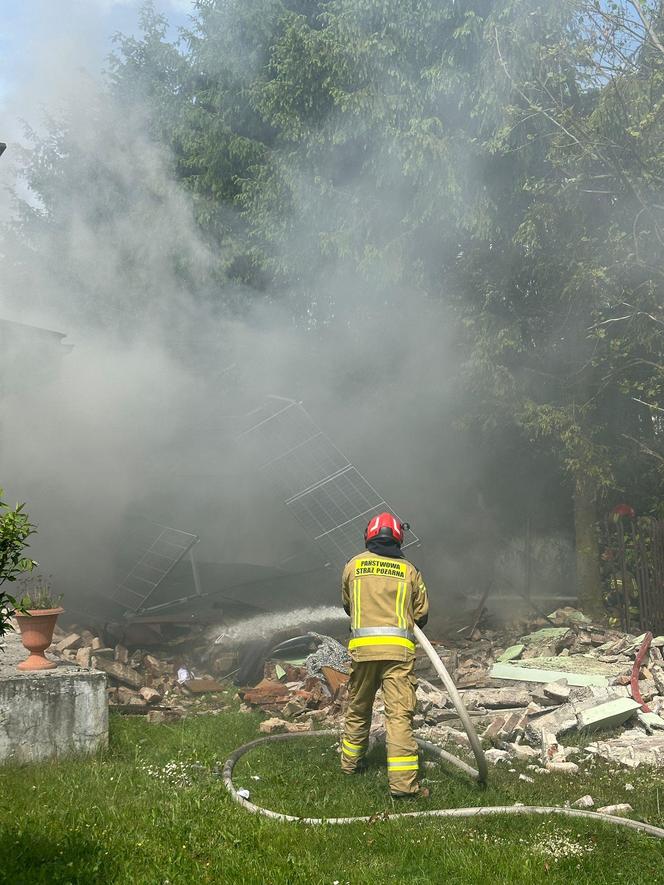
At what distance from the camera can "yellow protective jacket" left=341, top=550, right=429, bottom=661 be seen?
559 cm

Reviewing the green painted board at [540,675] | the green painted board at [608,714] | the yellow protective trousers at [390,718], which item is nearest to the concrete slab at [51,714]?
the yellow protective trousers at [390,718]

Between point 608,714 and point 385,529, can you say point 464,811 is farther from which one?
point 608,714

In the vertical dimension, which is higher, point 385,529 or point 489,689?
point 385,529

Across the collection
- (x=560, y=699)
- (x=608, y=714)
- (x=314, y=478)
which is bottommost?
(x=608, y=714)

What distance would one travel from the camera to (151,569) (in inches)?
424

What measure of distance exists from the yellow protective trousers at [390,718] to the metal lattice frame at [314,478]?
5.17 metres

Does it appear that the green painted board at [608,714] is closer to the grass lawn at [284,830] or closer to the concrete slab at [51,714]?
the grass lawn at [284,830]

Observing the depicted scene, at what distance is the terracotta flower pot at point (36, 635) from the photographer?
614 centimetres

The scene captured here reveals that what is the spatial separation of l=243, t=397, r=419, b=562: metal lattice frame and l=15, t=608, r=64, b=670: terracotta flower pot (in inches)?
209

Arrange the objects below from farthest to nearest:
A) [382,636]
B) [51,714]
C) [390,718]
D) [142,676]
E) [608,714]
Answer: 1. [142,676]
2. [608,714]
3. [51,714]
4. [382,636]
5. [390,718]

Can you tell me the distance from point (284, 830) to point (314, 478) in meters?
7.77

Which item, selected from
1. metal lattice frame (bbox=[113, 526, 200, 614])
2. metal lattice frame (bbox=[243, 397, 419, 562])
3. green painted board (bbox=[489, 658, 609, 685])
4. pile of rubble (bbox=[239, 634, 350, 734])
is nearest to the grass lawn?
pile of rubble (bbox=[239, 634, 350, 734])

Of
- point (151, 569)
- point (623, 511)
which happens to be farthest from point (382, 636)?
point (623, 511)

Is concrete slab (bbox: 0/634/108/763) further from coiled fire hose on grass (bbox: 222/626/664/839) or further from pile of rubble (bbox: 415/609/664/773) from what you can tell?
pile of rubble (bbox: 415/609/664/773)
